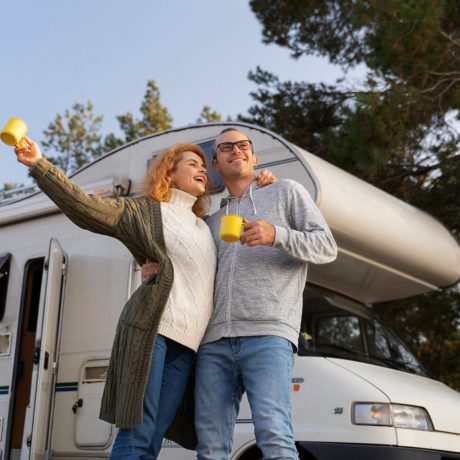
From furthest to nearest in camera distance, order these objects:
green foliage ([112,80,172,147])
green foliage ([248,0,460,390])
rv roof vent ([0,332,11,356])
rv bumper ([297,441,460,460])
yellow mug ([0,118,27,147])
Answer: green foliage ([112,80,172,147])
green foliage ([248,0,460,390])
rv roof vent ([0,332,11,356])
rv bumper ([297,441,460,460])
yellow mug ([0,118,27,147])

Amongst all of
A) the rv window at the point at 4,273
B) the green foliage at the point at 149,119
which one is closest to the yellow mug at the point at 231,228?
the rv window at the point at 4,273

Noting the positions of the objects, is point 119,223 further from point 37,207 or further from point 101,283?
point 37,207

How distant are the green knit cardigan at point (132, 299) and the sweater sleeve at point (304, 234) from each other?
431 millimetres

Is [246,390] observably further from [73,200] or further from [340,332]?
[340,332]

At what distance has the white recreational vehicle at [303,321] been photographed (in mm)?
4160

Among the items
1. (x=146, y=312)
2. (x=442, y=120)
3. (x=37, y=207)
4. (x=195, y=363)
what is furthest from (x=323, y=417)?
(x=442, y=120)

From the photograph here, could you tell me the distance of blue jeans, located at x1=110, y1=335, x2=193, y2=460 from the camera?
2619 mm

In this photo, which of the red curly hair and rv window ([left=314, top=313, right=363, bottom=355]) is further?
rv window ([left=314, top=313, right=363, bottom=355])

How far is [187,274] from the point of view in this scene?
2.81 metres

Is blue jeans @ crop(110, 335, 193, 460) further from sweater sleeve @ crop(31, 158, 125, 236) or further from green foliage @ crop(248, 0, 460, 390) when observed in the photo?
green foliage @ crop(248, 0, 460, 390)

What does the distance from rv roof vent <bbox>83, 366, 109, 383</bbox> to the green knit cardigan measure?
2230 mm

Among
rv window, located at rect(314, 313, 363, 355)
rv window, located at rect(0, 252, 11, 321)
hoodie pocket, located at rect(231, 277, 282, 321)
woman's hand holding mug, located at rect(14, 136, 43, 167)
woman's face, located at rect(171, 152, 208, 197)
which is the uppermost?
rv window, located at rect(0, 252, 11, 321)

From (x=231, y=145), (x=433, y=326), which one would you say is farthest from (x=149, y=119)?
(x=231, y=145)

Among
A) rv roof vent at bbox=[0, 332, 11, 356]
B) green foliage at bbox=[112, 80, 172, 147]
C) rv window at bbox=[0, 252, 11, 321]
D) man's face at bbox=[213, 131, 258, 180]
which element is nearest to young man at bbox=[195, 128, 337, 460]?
man's face at bbox=[213, 131, 258, 180]
